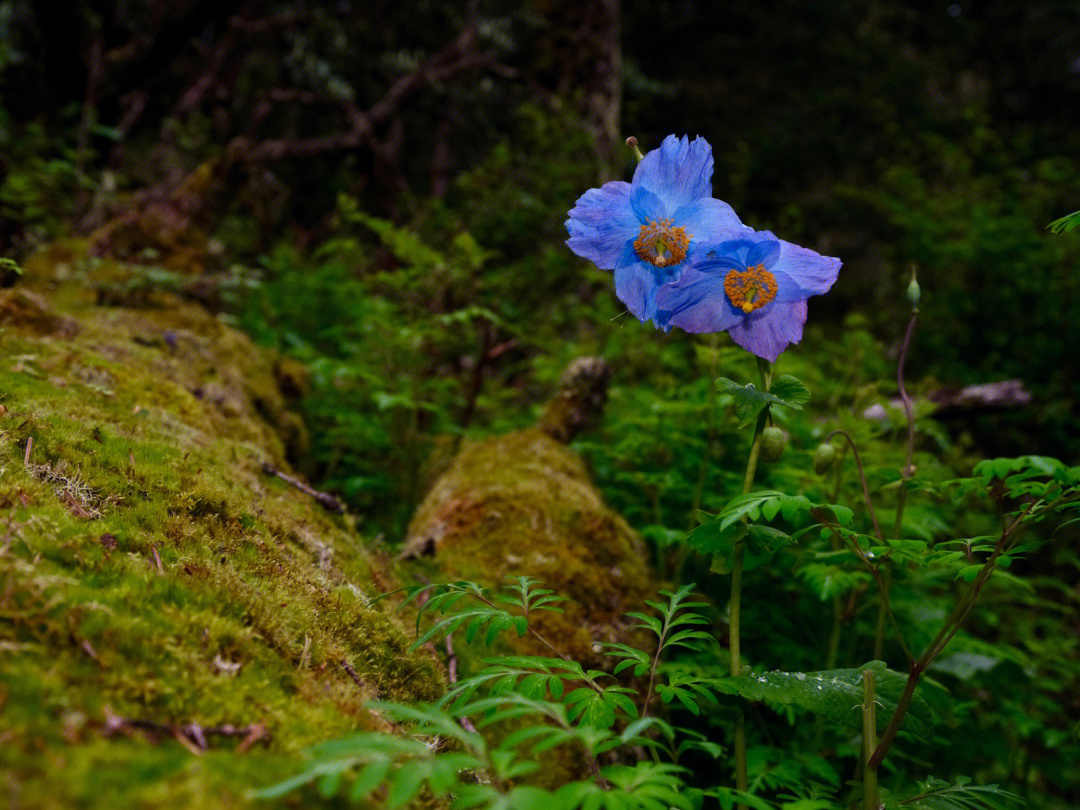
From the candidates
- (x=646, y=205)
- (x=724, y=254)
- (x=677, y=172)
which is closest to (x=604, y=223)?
(x=646, y=205)

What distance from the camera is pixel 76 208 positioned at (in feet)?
23.9

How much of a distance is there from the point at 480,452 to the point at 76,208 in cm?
667

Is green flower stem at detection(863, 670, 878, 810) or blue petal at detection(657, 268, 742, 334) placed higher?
blue petal at detection(657, 268, 742, 334)

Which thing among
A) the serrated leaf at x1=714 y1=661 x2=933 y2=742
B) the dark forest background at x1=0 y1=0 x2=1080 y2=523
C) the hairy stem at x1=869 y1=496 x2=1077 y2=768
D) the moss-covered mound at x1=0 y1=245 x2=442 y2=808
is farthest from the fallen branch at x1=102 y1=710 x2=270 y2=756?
the dark forest background at x1=0 y1=0 x2=1080 y2=523

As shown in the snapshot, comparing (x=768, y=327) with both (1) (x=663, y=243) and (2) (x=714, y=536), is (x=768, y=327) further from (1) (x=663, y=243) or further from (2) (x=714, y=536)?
(2) (x=714, y=536)

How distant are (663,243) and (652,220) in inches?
2.8

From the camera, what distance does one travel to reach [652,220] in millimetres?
1638

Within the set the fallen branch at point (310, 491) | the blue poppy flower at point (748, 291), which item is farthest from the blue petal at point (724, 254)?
the fallen branch at point (310, 491)

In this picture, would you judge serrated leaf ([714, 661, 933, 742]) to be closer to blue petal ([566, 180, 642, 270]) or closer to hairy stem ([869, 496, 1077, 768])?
hairy stem ([869, 496, 1077, 768])

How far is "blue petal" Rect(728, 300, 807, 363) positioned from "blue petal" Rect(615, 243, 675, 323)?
0.75ft

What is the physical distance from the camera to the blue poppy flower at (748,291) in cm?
152

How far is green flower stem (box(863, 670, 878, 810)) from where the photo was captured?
53.0 inches

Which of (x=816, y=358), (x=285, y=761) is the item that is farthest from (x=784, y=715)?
(x=816, y=358)

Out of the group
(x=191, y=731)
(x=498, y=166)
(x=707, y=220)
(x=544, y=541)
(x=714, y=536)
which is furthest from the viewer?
(x=498, y=166)
